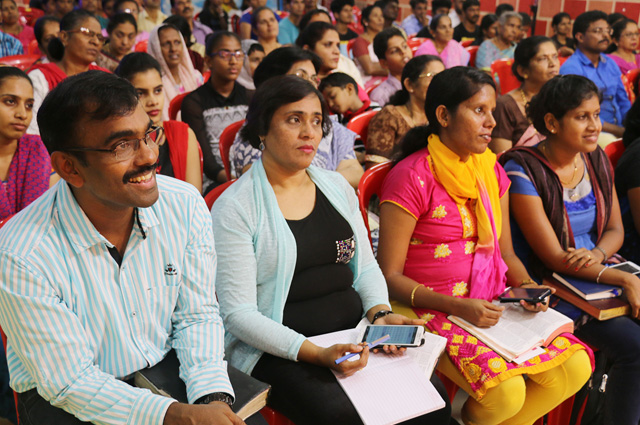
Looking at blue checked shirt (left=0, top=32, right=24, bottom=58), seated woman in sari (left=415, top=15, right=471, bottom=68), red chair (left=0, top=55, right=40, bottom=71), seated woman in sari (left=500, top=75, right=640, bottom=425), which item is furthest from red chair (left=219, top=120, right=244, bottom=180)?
seated woman in sari (left=415, top=15, right=471, bottom=68)

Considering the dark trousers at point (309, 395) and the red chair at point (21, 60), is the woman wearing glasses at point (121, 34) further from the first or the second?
the dark trousers at point (309, 395)

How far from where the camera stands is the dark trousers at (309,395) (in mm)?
1392

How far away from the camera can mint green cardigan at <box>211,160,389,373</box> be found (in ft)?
5.06

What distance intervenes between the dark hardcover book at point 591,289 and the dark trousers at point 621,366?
91 millimetres

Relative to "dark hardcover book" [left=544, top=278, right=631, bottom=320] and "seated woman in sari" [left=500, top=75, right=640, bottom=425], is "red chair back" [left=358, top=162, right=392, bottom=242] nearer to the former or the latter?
"seated woman in sari" [left=500, top=75, right=640, bottom=425]

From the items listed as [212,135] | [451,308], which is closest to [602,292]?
[451,308]

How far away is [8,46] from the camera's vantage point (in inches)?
197

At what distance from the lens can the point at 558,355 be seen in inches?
68.0

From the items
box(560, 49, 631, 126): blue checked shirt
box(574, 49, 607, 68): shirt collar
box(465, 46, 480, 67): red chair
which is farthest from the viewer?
box(465, 46, 480, 67): red chair

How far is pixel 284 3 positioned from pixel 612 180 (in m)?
7.27

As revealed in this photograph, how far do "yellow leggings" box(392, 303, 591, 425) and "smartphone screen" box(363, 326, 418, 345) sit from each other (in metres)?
0.29

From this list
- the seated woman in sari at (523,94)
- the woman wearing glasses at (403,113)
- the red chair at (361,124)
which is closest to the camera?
the woman wearing glasses at (403,113)

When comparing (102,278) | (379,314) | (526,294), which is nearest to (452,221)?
(526,294)

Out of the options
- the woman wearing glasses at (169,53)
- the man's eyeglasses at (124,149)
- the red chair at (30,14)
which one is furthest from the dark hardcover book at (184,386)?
the red chair at (30,14)
